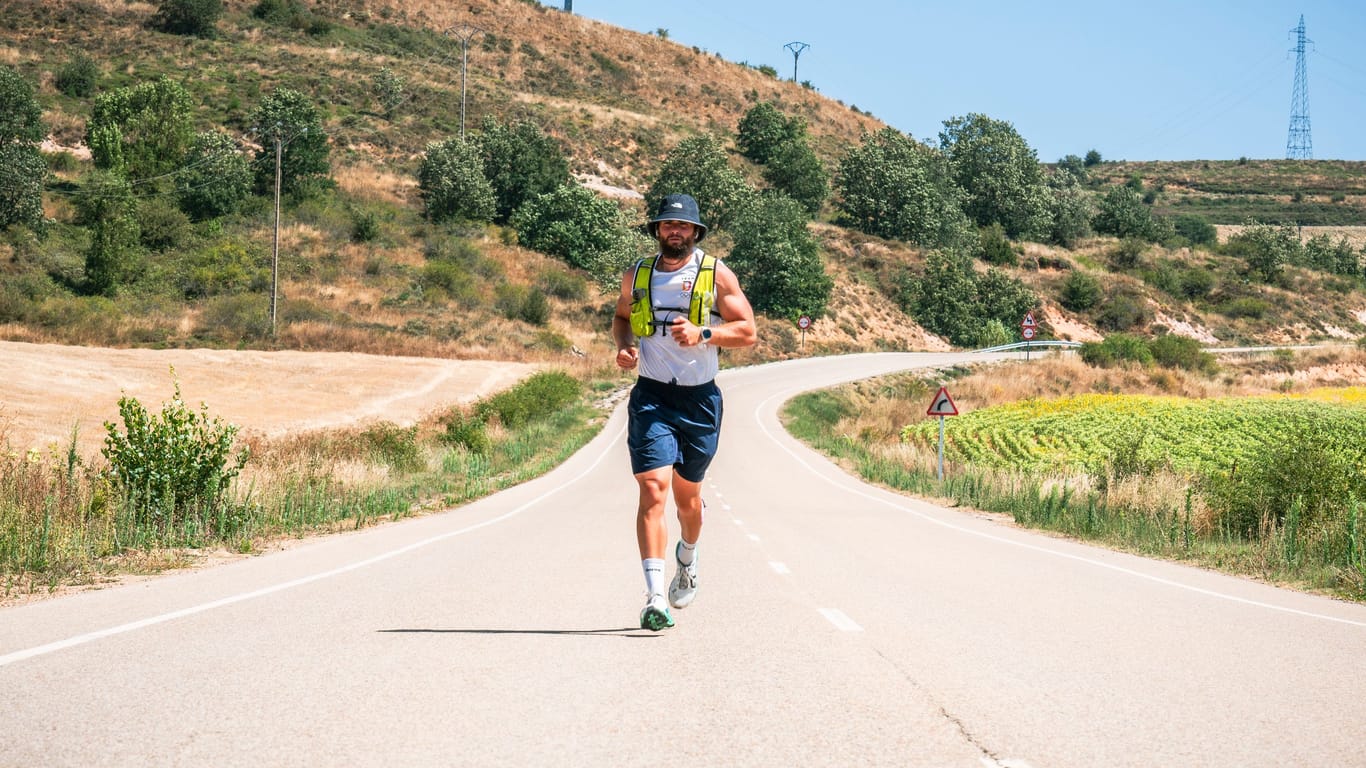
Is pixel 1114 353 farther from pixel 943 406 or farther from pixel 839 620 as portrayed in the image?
Answer: pixel 839 620

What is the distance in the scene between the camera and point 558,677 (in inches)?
230

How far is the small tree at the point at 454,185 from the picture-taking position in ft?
250

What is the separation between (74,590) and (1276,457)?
14451 mm

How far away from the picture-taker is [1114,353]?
72.4 metres

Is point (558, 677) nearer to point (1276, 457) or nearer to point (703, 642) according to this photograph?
point (703, 642)

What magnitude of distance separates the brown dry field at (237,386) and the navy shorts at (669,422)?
21.1 metres

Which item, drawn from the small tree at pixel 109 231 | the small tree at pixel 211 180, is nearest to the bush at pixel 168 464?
the small tree at pixel 109 231

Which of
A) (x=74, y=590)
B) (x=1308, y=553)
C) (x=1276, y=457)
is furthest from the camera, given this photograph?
(x=1276, y=457)

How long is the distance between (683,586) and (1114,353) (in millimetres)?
→ 70199

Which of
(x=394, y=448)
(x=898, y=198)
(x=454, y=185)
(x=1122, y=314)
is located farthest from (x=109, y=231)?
(x=1122, y=314)

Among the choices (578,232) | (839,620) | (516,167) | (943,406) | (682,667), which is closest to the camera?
(682,667)

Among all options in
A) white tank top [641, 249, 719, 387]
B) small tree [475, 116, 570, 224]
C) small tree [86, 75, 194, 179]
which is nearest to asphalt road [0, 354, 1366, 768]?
white tank top [641, 249, 719, 387]

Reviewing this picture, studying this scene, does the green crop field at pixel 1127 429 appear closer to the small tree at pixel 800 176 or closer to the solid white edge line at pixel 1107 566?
the solid white edge line at pixel 1107 566

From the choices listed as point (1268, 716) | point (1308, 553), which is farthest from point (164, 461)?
point (1308, 553)
